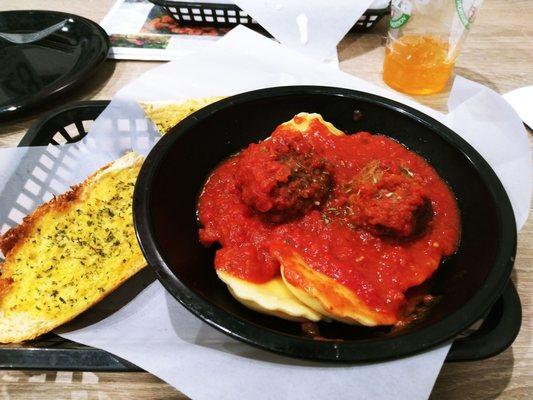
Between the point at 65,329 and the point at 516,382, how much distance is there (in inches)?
66.4

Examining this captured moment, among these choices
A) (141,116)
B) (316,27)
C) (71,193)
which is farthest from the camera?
(316,27)

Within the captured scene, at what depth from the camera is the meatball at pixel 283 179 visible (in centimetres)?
149

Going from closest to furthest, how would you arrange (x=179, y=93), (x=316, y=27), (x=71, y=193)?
(x=71, y=193)
(x=179, y=93)
(x=316, y=27)

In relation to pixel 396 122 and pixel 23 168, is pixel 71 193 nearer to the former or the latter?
pixel 23 168

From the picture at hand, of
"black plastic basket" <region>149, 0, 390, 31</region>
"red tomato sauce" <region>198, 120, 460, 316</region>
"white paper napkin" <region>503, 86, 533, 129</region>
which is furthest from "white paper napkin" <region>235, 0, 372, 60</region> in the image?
"red tomato sauce" <region>198, 120, 460, 316</region>

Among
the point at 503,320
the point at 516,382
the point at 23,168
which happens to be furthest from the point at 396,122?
the point at 23,168

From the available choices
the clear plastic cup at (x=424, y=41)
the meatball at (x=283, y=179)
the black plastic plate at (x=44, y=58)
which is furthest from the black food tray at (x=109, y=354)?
the clear plastic cup at (x=424, y=41)

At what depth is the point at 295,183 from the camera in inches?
59.6

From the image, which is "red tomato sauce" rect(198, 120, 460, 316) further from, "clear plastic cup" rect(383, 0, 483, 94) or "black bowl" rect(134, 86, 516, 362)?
"clear plastic cup" rect(383, 0, 483, 94)

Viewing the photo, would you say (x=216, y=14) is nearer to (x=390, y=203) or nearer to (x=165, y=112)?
(x=165, y=112)

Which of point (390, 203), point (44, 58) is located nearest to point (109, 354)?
point (390, 203)

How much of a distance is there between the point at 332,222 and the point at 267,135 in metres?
0.72

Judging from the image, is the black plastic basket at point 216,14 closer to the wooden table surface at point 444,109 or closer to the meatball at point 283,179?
the wooden table surface at point 444,109

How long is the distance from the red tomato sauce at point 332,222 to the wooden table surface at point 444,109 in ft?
1.38
